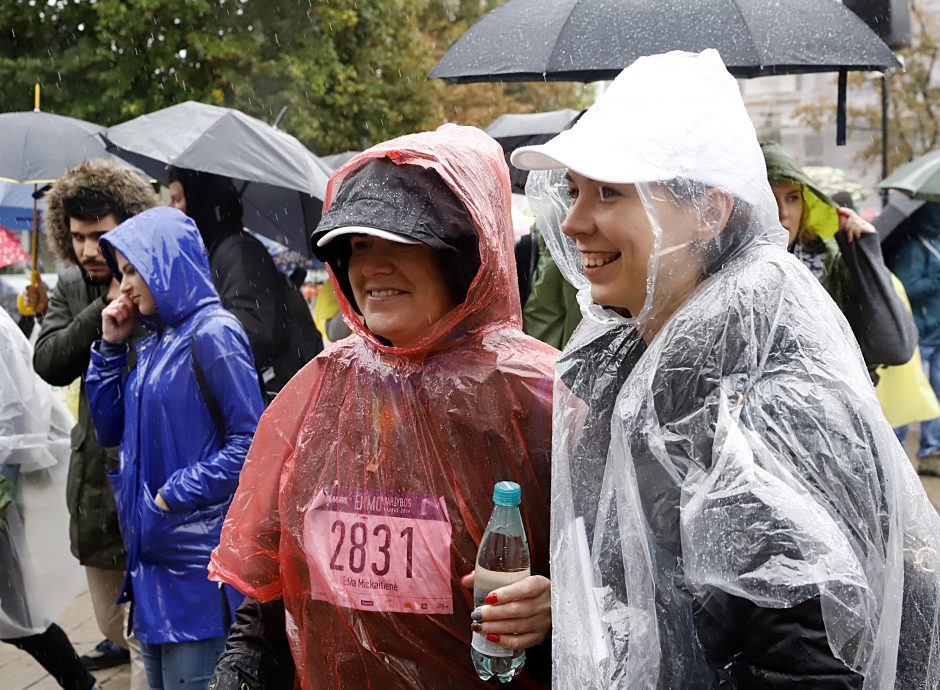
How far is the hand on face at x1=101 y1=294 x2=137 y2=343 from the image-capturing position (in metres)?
3.45

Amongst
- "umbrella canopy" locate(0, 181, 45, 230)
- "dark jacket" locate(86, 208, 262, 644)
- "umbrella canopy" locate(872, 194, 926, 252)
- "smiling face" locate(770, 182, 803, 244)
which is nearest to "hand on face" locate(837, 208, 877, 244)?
"smiling face" locate(770, 182, 803, 244)

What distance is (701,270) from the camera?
5.43 feet

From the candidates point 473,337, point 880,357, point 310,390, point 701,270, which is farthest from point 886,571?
point 880,357

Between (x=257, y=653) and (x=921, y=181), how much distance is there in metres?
6.57

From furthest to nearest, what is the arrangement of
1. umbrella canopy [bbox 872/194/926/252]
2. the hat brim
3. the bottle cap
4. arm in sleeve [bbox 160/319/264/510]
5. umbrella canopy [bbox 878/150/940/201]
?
umbrella canopy [bbox 872/194/926/252]
umbrella canopy [bbox 878/150/940/201]
arm in sleeve [bbox 160/319/264/510]
the bottle cap
the hat brim

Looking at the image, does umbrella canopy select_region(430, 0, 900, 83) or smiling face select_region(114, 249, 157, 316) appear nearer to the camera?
smiling face select_region(114, 249, 157, 316)

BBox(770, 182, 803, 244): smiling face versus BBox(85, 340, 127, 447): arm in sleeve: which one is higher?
BBox(770, 182, 803, 244): smiling face

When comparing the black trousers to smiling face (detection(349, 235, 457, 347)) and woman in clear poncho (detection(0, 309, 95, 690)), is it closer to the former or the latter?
woman in clear poncho (detection(0, 309, 95, 690))

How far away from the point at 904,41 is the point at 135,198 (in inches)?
130

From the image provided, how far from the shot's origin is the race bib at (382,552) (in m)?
2.08

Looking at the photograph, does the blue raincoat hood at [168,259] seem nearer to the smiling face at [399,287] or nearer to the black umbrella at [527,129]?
the smiling face at [399,287]

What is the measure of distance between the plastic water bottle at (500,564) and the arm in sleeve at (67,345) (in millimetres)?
2560

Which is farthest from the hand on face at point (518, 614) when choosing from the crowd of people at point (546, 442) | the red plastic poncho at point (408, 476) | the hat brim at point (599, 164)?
the hat brim at point (599, 164)

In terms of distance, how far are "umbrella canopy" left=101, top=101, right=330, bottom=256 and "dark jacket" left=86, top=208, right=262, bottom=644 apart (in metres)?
1.53
